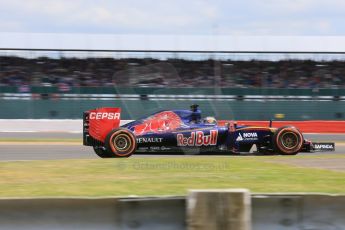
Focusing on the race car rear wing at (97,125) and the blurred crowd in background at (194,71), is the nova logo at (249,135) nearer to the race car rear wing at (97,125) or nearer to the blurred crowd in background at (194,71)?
the race car rear wing at (97,125)

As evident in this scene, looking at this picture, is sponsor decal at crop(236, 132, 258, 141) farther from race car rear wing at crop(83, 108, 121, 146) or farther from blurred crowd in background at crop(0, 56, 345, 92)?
blurred crowd in background at crop(0, 56, 345, 92)

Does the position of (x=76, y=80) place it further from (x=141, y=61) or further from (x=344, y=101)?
(x=344, y=101)

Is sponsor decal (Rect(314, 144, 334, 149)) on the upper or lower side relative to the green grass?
upper

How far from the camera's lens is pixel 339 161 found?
10555 millimetres

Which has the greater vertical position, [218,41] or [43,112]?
[218,41]

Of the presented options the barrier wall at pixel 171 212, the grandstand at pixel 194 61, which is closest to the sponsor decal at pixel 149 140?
the barrier wall at pixel 171 212

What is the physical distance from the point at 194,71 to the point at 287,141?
58.3 feet

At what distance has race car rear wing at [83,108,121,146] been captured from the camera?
11.8m

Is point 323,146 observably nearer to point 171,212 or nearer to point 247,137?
point 247,137

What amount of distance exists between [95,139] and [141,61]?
18387 mm

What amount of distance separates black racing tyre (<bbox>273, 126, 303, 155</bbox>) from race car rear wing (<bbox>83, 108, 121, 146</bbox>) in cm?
337

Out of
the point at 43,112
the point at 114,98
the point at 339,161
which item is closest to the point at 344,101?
the point at 114,98

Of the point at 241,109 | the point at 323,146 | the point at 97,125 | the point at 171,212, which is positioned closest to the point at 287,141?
the point at 323,146

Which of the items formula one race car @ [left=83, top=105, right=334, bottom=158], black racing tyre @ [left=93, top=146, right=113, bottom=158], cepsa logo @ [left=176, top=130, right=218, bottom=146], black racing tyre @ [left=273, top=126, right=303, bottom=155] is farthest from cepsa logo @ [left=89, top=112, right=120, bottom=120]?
black racing tyre @ [left=273, top=126, right=303, bottom=155]
